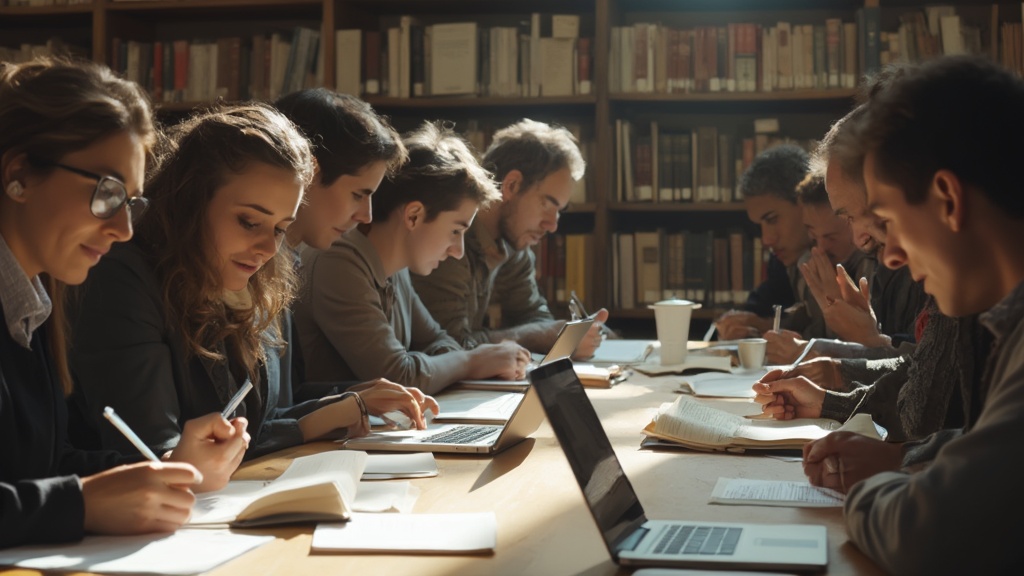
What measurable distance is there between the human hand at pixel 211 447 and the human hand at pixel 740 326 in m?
2.39

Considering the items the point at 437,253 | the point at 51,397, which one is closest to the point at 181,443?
the point at 51,397

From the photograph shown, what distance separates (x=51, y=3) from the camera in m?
4.50

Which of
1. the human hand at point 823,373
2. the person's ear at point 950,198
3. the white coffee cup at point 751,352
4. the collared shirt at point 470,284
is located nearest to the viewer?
the person's ear at point 950,198

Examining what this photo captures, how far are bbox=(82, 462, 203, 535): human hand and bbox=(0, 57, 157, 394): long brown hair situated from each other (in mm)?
370

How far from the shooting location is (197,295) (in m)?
1.72

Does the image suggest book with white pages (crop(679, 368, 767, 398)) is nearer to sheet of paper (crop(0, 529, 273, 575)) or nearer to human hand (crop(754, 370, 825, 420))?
human hand (crop(754, 370, 825, 420))

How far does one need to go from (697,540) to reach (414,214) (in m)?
1.58

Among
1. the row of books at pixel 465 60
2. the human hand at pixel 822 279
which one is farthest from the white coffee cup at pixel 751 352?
the row of books at pixel 465 60

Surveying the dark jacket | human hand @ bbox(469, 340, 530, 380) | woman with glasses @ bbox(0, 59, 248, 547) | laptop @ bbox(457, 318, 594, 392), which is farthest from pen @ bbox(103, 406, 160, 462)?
human hand @ bbox(469, 340, 530, 380)

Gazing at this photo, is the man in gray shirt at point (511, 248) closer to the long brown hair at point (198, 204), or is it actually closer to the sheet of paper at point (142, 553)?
the long brown hair at point (198, 204)

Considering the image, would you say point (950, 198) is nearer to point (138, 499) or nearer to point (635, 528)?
point (635, 528)

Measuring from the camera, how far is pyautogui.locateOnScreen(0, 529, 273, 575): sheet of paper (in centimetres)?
107

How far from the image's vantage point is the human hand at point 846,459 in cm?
142

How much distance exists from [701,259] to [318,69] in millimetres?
1736
